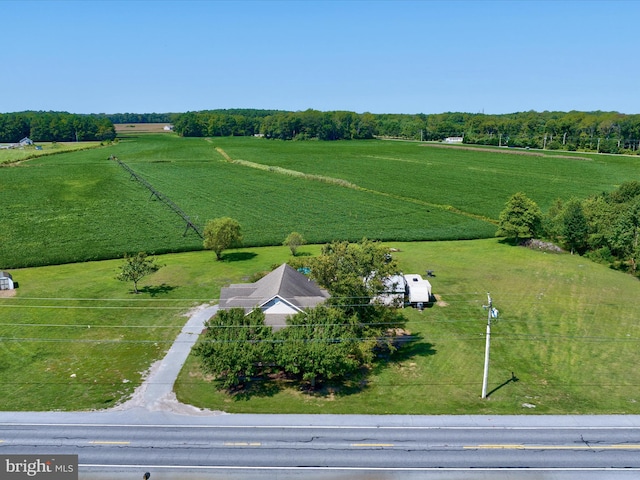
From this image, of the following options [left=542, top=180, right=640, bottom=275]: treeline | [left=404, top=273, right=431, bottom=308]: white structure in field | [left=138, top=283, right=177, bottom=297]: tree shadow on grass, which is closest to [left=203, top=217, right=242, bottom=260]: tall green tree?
[left=138, top=283, right=177, bottom=297]: tree shadow on grass

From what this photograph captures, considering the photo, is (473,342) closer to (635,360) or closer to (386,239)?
(635,360)

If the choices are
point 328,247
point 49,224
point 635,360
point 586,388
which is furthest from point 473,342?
point 49,224

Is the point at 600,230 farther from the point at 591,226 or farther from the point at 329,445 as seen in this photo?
the point at 329,445

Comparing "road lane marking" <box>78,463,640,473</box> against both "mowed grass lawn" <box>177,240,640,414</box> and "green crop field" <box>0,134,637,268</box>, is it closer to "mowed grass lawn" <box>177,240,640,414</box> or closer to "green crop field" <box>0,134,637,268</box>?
"mowed grass lawn" <box>177,240,640,414</box>

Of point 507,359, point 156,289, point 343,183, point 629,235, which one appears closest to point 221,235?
point 156,289

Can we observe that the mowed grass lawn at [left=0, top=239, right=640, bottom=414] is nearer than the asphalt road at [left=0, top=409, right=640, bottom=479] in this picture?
No

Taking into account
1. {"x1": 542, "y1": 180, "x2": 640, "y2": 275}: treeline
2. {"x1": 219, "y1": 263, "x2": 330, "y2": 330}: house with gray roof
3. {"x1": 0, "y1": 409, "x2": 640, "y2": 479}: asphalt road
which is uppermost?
{"x1": 542, "y1": 180, "x2": 640, "y2": 275}: treeline
